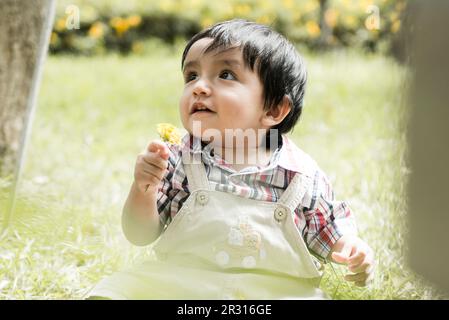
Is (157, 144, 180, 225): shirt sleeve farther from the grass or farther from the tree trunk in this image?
the tree trunk

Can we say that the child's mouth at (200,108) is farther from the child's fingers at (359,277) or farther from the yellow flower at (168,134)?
the child's fingers at (359,277)

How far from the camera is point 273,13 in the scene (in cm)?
374

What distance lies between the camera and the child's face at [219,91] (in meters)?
1.38

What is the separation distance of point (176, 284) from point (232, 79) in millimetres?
405

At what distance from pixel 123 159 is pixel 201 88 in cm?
120

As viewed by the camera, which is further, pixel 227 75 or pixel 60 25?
pixel 60 25

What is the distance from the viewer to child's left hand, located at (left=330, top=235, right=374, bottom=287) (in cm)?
135

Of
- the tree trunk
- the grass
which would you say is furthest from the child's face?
the tree trunk

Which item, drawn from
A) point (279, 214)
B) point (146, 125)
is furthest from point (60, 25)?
point (279, 214)

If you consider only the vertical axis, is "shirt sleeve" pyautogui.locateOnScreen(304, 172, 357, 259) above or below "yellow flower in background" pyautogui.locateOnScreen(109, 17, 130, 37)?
below

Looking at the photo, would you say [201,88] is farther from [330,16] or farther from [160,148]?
[330,16]

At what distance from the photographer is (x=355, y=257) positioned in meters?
1.35

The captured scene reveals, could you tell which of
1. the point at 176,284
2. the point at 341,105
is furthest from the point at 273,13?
the point at 176,284

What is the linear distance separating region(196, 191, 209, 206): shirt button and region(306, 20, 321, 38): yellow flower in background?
2611 mm
